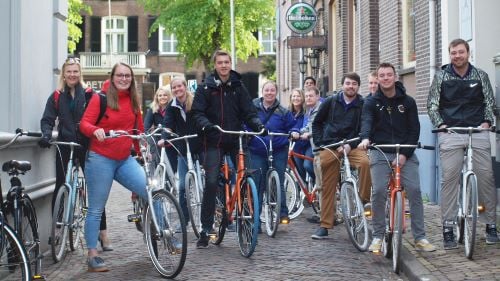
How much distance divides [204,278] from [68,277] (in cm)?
122

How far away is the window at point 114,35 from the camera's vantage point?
53688 millimetres

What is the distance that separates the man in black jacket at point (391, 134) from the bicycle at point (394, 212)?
0.25 feet

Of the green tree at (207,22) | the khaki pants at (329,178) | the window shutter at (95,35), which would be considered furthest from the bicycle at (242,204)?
the window shutter at (95,35)

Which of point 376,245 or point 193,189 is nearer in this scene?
point 376,245

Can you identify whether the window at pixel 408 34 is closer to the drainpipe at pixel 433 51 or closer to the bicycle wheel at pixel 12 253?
the drainpipe at pixel 433 51

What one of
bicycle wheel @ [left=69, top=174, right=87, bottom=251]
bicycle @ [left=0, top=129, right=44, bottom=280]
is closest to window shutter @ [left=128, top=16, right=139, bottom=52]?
bicycle wheel @ [left=69, top=174, right=87, bottom=251]

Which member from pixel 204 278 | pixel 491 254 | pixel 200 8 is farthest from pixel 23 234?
pixel 200 8

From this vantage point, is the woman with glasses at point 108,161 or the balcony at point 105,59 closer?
the woman with glasses at point 108,161

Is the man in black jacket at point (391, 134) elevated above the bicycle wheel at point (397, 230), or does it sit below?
above

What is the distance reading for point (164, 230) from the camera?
6.97 metres

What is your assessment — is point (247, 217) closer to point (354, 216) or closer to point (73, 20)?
point (354, 216)

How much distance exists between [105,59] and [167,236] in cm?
4748

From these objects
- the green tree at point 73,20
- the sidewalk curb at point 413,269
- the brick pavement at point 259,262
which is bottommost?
the brick pavement at point 259,262

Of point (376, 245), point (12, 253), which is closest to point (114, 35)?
point (376, 245)
